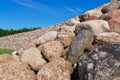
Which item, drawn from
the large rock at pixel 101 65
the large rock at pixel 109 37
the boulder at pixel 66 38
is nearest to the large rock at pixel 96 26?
the large rock at pixel 109 37

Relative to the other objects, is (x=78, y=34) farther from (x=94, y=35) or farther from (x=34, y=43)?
(x=34, y=43)

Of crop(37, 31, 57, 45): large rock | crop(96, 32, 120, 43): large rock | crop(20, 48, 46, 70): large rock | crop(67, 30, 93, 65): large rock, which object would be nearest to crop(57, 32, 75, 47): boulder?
crop(37, 31, 57, 45): large rock

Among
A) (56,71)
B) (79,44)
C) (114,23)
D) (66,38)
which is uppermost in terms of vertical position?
(114,23)

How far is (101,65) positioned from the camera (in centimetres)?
890

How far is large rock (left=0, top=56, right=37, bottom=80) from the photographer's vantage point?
10.5 meters

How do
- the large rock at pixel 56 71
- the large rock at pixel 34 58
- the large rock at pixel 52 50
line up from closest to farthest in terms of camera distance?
A: the large rock at pixel 56 71 → the large rock at pixel 34 58 → the large rock at pixel 52 50

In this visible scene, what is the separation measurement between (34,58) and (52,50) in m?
0.63

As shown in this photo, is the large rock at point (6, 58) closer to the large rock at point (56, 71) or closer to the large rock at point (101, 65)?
the large rock at point (56, 71)

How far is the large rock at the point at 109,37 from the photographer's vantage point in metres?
11.0

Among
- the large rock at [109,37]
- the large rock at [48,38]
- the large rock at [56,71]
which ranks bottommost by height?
the large rock at [56,71]

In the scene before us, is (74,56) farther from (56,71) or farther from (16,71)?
(16,71)

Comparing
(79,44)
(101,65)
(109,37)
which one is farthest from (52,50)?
(101,65)

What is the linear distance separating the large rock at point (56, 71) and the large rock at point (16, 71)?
14.0 inches

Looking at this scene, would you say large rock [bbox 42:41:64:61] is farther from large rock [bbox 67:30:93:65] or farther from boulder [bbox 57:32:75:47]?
large rock [bbox 67:30:93:65]
